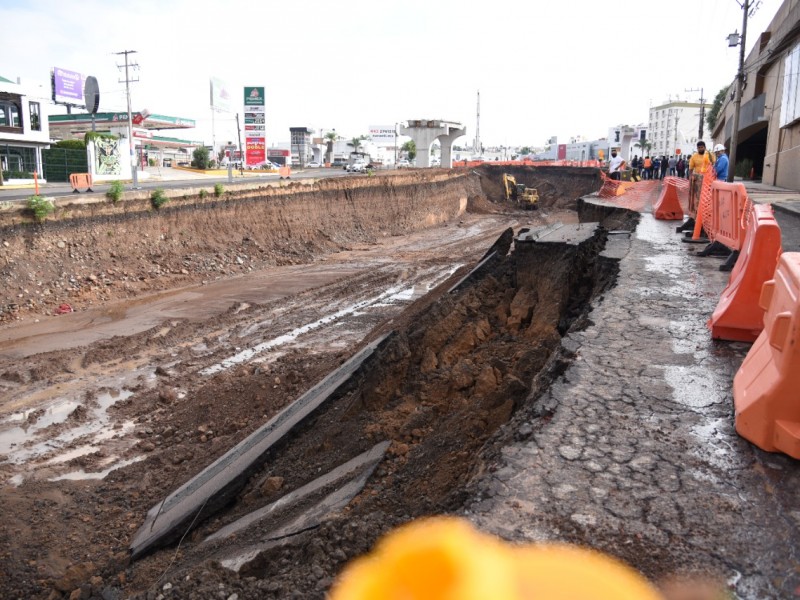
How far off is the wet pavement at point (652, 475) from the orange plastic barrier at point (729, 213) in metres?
3.42

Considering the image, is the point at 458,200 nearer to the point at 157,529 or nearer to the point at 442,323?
the point at 442,323

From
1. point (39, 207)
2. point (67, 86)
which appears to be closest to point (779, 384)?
point (39, 207)

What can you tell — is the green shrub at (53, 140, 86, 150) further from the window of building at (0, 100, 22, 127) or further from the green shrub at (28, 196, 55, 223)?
the green shrub at (28, 196, 55, 223)

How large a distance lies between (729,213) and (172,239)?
14541 millimetres

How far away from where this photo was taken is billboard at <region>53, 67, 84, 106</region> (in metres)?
51.9

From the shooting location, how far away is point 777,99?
27562 mm

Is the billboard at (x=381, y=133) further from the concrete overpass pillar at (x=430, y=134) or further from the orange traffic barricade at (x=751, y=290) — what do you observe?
the orange traffic barricade at (x=751, y=290)

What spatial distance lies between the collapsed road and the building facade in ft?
34.6

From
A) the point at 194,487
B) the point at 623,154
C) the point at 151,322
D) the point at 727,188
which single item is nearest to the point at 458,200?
the point at 623,154

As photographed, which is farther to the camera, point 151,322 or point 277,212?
point 277,212

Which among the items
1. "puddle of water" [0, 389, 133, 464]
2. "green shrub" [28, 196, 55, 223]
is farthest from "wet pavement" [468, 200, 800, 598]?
"green shrub" [28, 196, 55, 223]

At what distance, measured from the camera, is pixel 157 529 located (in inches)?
212

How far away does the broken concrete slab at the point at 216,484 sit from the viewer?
5.25 meters

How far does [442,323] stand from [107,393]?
5.20 metres
